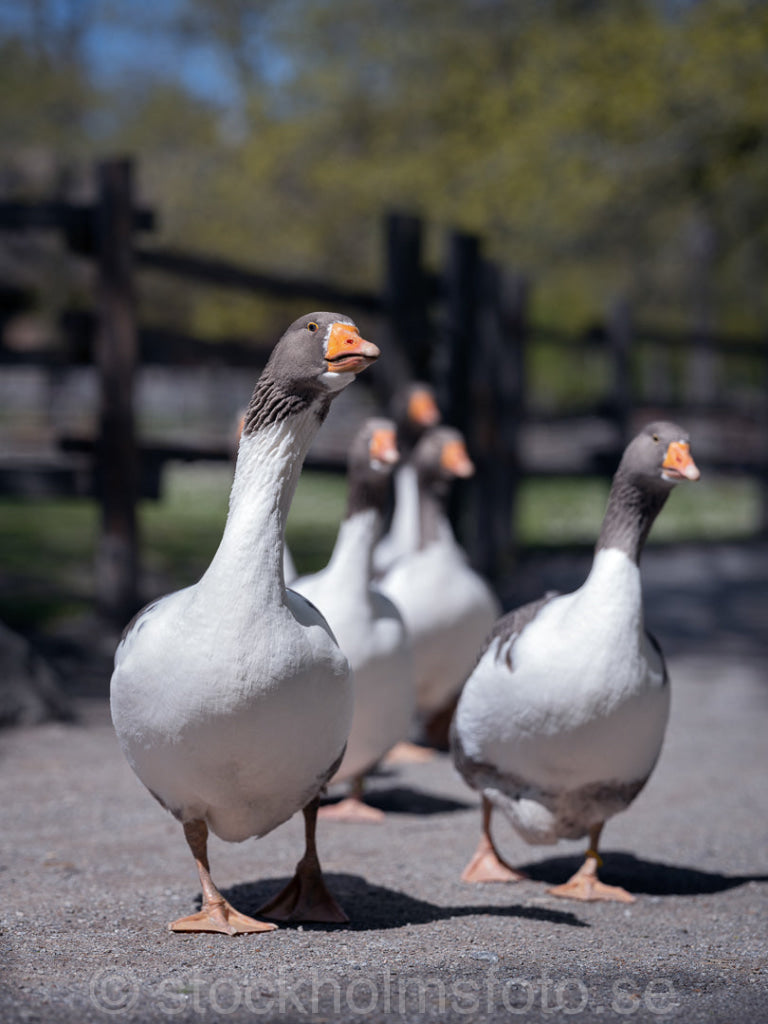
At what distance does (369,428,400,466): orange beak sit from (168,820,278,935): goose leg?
2441mm

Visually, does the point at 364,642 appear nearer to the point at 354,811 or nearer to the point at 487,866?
the point at 354,811

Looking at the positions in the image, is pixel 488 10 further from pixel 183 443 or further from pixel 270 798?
pixel 270 798

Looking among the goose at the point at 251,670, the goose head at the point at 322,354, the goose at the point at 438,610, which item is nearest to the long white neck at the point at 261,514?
the goose at the point at 251,670

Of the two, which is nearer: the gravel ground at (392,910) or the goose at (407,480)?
the gravel ground at (392,910)

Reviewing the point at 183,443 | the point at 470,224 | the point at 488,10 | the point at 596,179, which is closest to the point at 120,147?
the point at 488,10

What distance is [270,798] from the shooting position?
363cm

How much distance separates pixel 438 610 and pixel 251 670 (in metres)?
3.11

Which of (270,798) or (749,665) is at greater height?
(270,798)

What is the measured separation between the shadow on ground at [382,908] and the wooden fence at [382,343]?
460cm

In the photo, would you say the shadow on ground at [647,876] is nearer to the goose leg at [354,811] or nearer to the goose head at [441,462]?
the goose leg at [354,811]

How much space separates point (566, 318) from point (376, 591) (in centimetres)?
3237

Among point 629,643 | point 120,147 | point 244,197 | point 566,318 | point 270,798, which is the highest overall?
point 120,147

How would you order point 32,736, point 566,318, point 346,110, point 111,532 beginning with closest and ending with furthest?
1. point 32,736
2. point 111,532
3. point 346,110
4. point 566,318

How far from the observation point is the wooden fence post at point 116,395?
8.64 meters
